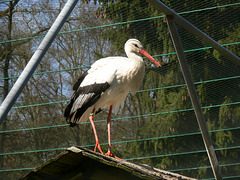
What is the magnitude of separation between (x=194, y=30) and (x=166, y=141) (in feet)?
6.48

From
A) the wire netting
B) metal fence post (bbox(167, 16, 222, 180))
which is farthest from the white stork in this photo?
the wire netting

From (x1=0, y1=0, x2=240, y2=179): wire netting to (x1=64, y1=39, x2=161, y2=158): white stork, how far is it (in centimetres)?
80

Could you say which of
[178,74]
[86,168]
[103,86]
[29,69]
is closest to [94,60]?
[178,74]

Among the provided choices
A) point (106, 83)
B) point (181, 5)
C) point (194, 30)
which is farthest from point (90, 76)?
point (181, 5)

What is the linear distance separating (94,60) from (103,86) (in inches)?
42.4

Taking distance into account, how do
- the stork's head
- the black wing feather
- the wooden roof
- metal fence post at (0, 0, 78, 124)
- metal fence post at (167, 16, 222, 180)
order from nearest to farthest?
metal fence post at (0, 0, 78, 124), the wooden roof, metal fence post at (167, 16, 222, 180), the black wing feather, the stork's head

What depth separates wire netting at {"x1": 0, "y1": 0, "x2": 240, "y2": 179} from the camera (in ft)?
12.4

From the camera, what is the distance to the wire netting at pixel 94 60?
12.4 feet

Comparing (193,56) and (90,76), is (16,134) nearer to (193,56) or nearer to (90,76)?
(90,76)

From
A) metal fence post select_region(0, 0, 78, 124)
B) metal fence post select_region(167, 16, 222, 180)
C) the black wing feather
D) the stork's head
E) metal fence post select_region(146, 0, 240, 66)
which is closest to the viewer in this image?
metal fence post select_region(0, 0, 78, 124)

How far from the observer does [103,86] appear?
279 centimetres

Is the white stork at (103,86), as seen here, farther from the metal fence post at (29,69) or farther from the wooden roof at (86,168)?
the metal fence post at (29,69)

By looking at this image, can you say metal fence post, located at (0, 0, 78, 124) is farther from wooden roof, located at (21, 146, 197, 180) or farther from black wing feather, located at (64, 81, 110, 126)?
black wing feather, located at (64, 81, 110, 126)

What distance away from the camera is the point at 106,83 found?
2.79 metres
